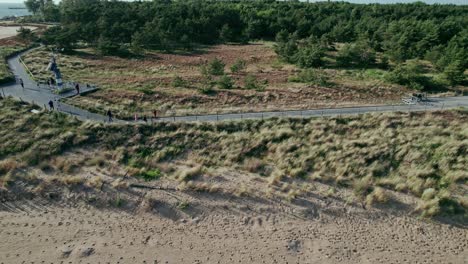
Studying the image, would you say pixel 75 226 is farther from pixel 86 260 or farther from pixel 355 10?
pixel 355 10

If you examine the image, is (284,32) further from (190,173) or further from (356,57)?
(190,173)

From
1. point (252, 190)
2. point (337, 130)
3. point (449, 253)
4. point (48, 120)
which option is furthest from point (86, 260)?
point (337, 130)

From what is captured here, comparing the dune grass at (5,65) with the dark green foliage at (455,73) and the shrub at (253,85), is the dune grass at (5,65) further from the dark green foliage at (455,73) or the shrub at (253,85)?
the dark green foliage at (455,73)

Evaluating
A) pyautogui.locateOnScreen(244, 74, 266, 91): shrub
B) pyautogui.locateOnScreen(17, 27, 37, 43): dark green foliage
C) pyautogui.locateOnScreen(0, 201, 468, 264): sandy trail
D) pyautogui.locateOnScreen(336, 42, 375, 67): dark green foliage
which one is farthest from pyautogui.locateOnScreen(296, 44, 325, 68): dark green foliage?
pyautogui.locateOnScreen(17, 27, 37, 43): dark green foliage

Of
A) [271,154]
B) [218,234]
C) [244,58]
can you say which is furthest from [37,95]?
[244,58]

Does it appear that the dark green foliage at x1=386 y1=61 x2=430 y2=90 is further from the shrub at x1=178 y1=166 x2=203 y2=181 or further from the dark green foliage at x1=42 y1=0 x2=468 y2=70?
the shrub at x1=178 y1=166 x2=203 y2=181

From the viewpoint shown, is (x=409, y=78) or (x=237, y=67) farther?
(x=237, y=67)
